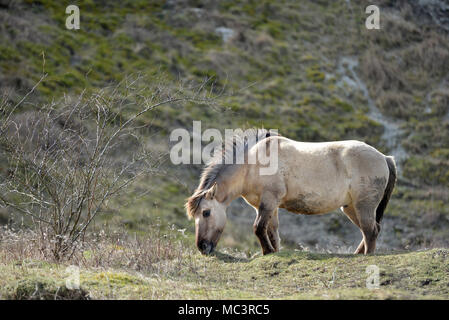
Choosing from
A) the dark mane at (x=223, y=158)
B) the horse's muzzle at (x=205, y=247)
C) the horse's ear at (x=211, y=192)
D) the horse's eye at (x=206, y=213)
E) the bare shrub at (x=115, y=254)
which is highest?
the dark mane at (x=223, y=158)

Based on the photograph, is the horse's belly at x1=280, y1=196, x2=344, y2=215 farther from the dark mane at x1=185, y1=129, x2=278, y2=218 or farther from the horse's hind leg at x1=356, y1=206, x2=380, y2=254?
the dark mane at x1=185, y1=129, x2=278, y2=218

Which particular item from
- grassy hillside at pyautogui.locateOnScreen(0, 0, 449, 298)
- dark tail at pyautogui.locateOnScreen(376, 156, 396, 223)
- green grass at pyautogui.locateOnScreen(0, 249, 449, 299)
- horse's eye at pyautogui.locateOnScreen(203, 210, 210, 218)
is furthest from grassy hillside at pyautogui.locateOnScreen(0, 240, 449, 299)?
grassy hillside at pyautogui.locateOnScreen(0, 0, 449, 298)

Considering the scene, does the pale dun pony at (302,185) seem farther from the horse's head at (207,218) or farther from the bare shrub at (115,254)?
the bare shrub at (115,254)

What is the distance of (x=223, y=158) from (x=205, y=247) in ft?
5.67

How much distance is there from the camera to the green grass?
Answer: 547cm

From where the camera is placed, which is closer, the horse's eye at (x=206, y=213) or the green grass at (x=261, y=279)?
the green grass at (x=261, y=279)

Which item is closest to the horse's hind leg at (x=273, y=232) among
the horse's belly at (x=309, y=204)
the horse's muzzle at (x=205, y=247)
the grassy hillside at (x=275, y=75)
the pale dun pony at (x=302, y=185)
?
the pale dun pony at (x=302, y=185)

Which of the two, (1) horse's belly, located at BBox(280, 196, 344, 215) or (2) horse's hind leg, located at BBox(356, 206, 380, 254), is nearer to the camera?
(2) horse's hind leg, located at BBox(356, 206, 380, 254)

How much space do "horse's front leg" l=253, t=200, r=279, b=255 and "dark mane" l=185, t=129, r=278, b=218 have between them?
1.05 meters

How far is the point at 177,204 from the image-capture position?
61.4 feet

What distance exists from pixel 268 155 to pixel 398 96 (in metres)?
17.0

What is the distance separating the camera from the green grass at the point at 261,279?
5469 millimetres

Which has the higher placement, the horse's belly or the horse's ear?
the horse's ear
